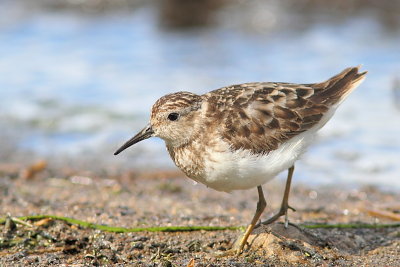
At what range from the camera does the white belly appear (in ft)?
15.9

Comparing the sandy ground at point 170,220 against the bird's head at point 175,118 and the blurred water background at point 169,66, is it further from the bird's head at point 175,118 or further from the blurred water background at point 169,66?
the bird's head at point 175,118

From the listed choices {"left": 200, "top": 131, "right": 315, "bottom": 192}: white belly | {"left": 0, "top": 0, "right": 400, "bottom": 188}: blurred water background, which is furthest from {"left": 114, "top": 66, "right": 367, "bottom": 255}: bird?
{"left": 0, "top": 0, "right": 400, "bottom": 188}: blurred water background

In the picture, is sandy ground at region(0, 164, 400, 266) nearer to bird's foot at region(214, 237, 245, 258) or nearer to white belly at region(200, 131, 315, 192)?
bird's foot at region(214, 237, 245, 258)

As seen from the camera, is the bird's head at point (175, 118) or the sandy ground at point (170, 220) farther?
the bird's head at point (175, 118)

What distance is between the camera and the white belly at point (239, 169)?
4.83m

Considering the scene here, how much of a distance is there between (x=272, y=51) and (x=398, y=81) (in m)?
3.67

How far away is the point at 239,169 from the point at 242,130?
370 millimetres

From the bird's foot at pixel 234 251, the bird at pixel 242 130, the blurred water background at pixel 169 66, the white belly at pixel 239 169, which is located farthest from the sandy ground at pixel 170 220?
the blurred water background at pixel 169 66

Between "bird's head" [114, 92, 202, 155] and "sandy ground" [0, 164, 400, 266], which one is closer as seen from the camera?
"sandy ground" [0, 164, 400, 266]

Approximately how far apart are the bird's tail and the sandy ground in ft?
3.77

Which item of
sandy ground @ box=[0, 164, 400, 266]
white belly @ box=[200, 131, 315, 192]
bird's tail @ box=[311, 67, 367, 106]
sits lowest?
sandy ground @ box=[0, 164, 400, 266]

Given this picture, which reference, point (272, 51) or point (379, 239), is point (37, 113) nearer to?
point (272, 51)

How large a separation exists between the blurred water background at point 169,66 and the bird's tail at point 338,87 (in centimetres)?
237

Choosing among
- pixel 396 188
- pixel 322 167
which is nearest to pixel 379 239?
pixel 396 188
